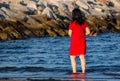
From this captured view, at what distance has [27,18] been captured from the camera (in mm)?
41188

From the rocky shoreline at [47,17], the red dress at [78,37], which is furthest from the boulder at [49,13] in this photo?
the red dress at [78,37]

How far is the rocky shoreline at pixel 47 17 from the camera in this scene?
38219 millimetres

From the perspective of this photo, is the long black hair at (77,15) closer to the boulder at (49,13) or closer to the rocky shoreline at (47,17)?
the rocky shoreline at (47,17)

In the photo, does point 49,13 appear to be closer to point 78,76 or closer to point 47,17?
point 47,17

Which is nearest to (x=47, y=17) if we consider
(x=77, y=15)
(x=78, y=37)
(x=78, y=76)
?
(x=78, y=37)

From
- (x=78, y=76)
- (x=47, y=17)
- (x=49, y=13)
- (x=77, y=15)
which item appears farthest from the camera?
(x=49, y=13)

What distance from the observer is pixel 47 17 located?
140 feet

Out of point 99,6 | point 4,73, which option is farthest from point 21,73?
point 99,6

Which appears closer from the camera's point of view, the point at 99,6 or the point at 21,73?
the point at 21,73

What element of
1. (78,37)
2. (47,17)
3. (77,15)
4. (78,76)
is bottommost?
(47,17)

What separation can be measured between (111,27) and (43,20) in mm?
6422

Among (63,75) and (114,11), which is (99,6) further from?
(63,75)

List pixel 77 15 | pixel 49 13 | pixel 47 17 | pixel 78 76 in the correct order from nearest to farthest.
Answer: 1. pixel 78 76
2. pixel 77 15
3. pixel 47 17
4. pixel 49 13

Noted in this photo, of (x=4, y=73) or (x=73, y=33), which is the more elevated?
(x=73, y=33)
